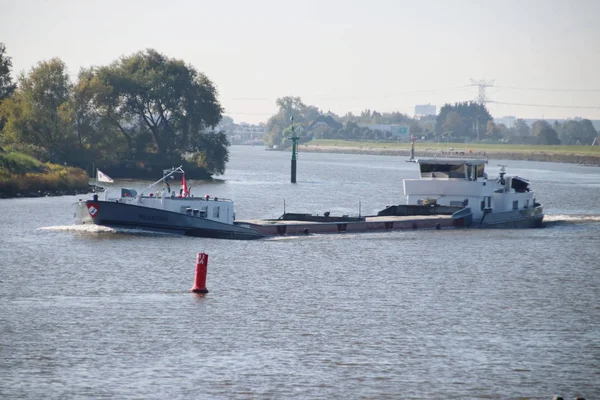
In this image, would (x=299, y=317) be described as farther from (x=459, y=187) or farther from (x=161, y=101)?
(x=161, y=101)

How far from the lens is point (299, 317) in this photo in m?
40.8

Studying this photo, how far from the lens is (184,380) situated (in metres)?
31.2

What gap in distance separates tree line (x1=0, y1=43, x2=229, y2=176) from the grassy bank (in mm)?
12738

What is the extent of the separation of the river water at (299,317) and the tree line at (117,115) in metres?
55.6

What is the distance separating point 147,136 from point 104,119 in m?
7.71

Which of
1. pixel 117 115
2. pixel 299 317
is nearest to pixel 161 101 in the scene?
pixel 117 115

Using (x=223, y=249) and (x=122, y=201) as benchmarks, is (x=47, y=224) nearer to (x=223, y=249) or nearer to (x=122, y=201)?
(x=122, y=201)

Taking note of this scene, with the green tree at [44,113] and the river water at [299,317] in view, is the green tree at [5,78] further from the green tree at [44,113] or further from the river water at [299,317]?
the river water at [299,317]

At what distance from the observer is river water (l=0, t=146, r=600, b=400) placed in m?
31.4

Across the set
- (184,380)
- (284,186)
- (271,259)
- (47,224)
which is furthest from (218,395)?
(284,186)

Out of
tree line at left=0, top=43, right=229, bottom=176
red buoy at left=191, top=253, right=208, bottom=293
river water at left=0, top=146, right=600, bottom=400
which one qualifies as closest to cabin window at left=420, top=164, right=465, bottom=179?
river water at left=0, top=146, right=600, bottom=400

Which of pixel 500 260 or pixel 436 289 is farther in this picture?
pixel 500 260

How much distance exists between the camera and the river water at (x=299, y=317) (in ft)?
103

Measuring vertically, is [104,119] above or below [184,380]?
above
